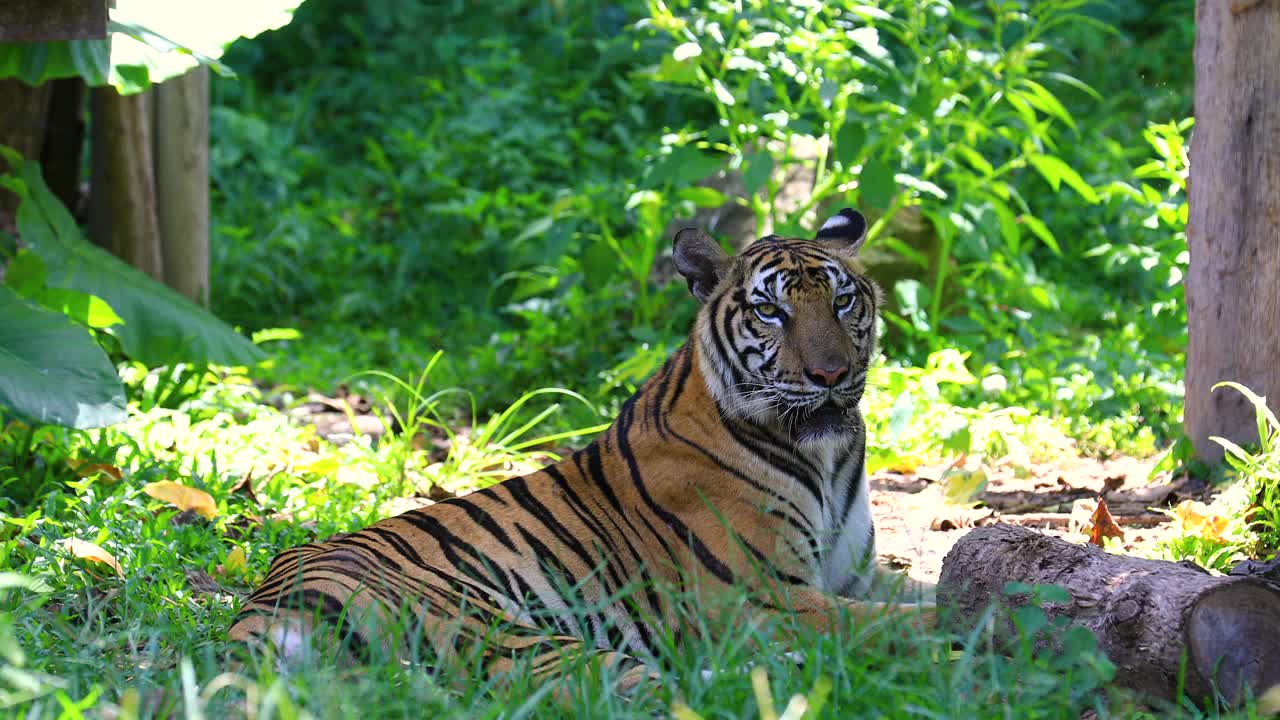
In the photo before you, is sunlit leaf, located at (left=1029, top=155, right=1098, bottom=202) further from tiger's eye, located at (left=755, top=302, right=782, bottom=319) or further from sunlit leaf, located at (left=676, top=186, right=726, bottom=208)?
tiger's eye, located at (left=755, top=302, right=782, bottom=319)

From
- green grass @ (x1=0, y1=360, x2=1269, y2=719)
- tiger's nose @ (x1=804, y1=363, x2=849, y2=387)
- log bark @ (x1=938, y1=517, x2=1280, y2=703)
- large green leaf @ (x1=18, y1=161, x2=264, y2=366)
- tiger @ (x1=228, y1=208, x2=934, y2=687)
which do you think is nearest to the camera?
green grass @ (x1=0, y1=360, x2=1269, y2=719)

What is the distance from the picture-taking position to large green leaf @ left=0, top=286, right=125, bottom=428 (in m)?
4.05

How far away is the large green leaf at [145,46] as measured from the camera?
493 centimetres

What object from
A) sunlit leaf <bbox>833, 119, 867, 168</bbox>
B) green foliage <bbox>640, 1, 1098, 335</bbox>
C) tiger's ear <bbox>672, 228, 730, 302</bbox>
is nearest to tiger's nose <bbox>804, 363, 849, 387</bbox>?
tiger's ear <bbox>672, 228, 730, 302</bbox>

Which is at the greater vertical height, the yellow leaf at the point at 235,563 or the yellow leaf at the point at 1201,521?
the yellow leaf at the point at 1201,521

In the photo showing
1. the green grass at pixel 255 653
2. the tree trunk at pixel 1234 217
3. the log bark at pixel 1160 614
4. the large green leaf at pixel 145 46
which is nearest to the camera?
the green grass at pixel 255 653

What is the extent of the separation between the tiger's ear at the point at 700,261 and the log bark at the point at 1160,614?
1.19 meters

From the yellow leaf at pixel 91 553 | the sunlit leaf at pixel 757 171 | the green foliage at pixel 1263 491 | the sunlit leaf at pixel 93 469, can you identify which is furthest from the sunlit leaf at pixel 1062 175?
the yellow leaf at pixel 91 553

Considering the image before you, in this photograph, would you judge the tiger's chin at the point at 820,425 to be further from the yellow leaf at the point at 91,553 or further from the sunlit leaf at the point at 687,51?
the sunlit leaf at the point at 687,51

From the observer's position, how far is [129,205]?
6.37 metres

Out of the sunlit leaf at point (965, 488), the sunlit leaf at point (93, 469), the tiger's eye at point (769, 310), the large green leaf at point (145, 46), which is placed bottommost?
the sunlit leaf at point (965, 488)

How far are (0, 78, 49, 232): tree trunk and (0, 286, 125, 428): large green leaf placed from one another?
1.71 metres

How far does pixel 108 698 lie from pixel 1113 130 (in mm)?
8930

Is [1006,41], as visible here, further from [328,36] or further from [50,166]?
[50,166]
